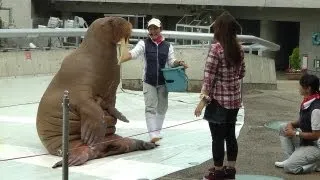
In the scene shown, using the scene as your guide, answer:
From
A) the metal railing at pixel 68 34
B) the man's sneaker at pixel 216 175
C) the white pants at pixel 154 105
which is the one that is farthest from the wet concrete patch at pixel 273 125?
the man's sneaker at pixel 216 175

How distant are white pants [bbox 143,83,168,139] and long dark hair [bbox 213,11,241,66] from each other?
206 cm

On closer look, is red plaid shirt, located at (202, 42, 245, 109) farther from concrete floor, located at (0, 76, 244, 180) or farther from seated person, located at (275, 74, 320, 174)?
concrete floor, located at (0, 76, 244, 180)

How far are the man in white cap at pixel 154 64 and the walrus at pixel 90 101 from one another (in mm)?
312

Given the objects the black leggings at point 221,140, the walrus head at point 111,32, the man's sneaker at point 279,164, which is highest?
the walrus head at point 111,32

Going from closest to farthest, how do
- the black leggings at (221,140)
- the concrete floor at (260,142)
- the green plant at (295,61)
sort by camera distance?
the black leggings at (221,140) < the concrete floor at (260,142) < the green plant at (295,61)

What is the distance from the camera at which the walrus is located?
6703 mm

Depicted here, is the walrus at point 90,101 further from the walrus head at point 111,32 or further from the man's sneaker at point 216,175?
the man's sneaker at point 216,175

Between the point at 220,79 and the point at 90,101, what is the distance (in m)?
1.72

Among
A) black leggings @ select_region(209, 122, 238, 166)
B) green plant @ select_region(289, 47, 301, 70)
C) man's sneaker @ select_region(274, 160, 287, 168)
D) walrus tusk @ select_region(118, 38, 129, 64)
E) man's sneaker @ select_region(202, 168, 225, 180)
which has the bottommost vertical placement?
green plant @ select_region(289, 47, 301, 70)

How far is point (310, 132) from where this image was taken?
6055 millimetres


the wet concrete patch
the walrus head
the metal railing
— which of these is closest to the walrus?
the walrus head

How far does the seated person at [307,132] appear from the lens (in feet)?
19.7

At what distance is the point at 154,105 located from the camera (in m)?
7.57

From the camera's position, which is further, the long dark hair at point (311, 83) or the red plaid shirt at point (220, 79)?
the long dark hair at point (311, 83)
